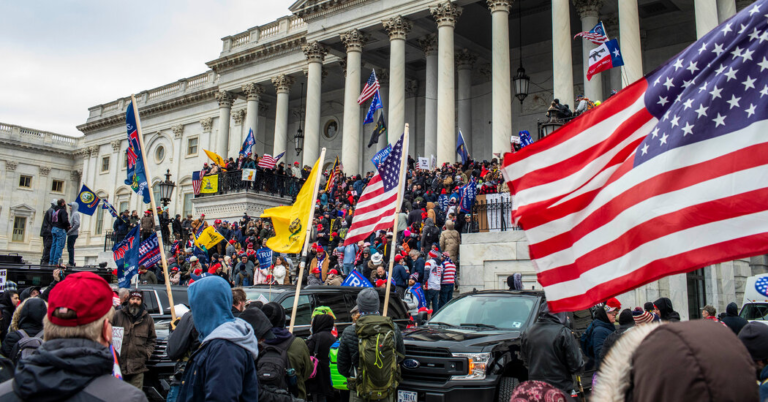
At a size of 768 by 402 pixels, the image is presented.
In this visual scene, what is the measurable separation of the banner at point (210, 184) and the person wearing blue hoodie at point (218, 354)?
2615 centimetres

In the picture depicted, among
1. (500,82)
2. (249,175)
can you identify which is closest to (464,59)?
(500,82)

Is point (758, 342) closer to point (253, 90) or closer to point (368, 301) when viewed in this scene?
point (368, 301)

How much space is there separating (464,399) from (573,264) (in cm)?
352

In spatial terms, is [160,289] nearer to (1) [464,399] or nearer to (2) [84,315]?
(1) [464,399]

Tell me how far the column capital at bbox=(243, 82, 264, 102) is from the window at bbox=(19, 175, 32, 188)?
1231 inches

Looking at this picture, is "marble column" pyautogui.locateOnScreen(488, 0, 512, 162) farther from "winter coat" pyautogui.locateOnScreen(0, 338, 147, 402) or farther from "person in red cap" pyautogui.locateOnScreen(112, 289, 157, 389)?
"winter coat" pyautogui.locateOnScreen(0, 338, 147, 402)

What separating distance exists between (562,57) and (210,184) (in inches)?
655

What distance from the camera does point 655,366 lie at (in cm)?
163

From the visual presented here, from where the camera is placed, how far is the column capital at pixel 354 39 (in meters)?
30.3

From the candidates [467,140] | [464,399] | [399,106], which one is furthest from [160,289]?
[467,140]

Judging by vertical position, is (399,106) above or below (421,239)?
above

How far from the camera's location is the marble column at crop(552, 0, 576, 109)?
22938 millimetres

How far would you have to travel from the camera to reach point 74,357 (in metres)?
2.38

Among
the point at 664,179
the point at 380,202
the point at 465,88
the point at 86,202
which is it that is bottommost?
the point at 664,179
